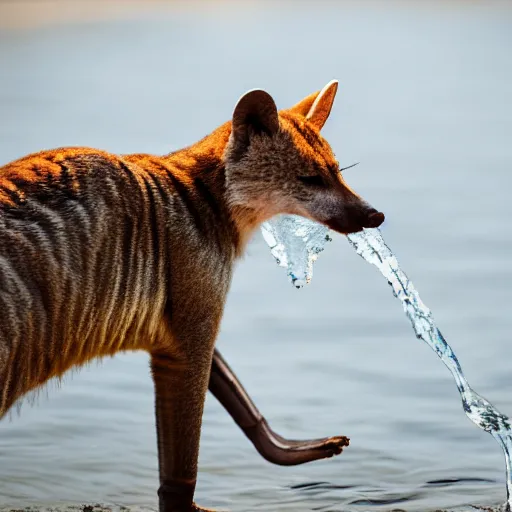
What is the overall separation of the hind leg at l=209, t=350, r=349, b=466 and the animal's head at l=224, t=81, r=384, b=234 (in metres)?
0.71

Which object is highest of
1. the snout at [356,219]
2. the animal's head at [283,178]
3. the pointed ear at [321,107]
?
the pointed ear at [321,107]

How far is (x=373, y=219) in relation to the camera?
5.99 m

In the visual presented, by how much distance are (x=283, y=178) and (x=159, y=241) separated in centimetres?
52

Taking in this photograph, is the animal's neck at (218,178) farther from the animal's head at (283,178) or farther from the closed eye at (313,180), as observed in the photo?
the closed eye at (313,180)

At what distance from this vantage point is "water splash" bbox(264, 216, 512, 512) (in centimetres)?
667

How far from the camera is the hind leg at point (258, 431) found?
6.38 metres

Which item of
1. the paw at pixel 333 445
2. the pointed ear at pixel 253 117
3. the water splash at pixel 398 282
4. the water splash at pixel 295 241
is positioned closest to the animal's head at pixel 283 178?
the pointed ear at pixel 253 117

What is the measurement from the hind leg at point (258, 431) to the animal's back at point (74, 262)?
61 cm

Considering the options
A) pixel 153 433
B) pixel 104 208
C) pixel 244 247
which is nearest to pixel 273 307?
pixel 153 433

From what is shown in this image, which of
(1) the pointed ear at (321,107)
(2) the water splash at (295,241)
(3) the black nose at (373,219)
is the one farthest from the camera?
(2) the water splash at (295,241)

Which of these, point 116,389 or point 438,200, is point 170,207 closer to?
point 116,389

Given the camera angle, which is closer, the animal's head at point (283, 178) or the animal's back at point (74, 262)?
the animal's back at point (74, 262)

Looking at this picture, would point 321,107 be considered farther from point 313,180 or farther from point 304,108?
point 313,180

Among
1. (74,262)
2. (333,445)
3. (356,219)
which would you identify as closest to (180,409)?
(333,445)
